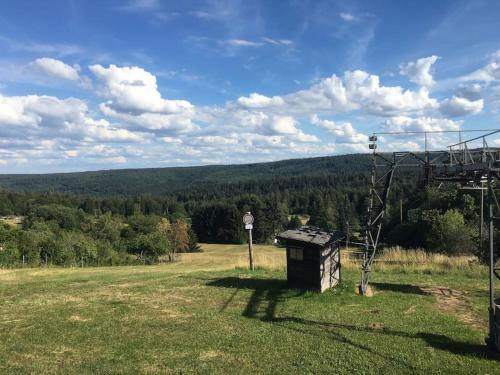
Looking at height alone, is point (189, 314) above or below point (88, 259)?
above

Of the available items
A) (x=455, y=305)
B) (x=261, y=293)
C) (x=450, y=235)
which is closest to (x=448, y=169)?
(x=455, y=305)

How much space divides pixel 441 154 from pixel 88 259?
1979 inches

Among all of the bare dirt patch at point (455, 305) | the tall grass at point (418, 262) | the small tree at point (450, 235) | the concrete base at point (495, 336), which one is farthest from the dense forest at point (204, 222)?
the concrete base at point (495, 336)

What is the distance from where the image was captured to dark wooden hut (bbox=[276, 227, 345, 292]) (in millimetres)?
15836

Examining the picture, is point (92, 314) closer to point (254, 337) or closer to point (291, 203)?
point (254, 337)

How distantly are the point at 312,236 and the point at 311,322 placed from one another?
171 inches

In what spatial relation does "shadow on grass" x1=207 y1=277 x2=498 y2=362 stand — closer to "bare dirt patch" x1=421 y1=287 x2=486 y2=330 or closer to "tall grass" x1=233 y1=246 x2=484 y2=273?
"bare dirt patch" x1=421 y1=287 x2=486 y2=330

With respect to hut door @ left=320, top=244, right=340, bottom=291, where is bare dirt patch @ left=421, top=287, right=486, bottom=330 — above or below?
below

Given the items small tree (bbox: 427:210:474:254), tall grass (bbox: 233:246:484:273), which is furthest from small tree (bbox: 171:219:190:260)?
tall grass (bbox: 233:246:484:273)

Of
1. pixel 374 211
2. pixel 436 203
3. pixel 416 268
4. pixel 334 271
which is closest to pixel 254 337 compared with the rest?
pixel 334 271

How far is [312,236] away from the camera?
16.2 meters

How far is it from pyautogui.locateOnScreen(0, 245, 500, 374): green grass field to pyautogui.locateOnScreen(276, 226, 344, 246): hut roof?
1.93 m

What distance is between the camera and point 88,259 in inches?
2185

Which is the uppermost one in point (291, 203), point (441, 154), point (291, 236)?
point (441, 154)
